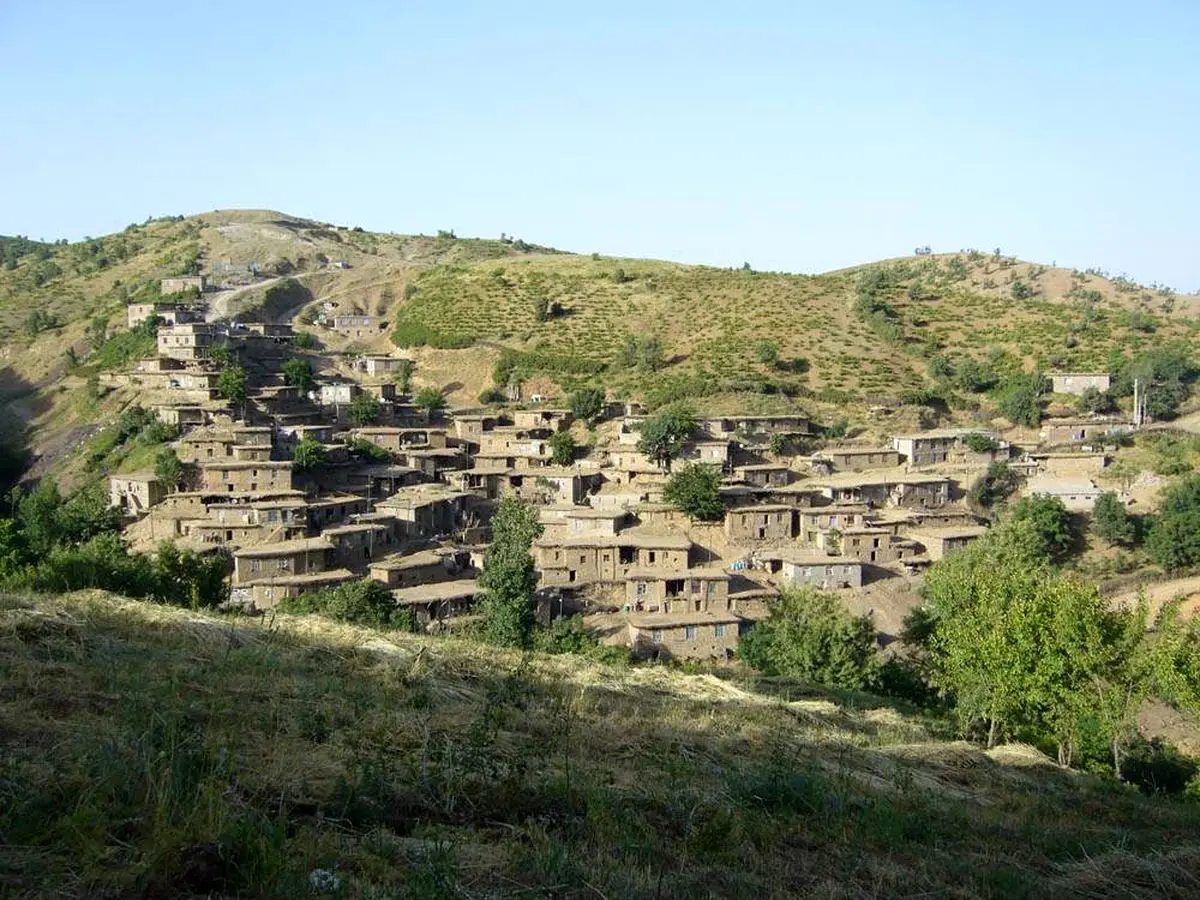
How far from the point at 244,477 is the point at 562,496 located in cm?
1012

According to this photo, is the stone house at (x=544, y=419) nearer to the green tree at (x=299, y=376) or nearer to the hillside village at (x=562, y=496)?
the hillside village at (x=562, y=496)

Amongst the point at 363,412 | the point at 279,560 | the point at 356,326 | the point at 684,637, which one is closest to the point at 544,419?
the point at 363,412

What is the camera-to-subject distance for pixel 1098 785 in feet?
30.5

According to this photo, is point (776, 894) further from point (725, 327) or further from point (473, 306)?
point (473, 306)

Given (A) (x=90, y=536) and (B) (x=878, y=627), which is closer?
(B) (x=878, y=627)

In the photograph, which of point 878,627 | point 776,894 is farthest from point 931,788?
point 878,627

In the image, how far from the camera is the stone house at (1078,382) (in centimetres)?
4716

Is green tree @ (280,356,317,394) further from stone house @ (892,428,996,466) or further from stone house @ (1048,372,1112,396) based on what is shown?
stone house @ (1048,372,1112,396)

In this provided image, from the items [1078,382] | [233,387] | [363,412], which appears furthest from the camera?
[1078,382]

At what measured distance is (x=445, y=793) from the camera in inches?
189

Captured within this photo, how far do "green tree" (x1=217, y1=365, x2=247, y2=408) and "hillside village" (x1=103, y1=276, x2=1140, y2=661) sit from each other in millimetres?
454

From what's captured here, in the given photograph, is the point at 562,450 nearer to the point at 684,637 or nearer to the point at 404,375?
the point at 684,637

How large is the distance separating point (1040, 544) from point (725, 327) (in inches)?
1141

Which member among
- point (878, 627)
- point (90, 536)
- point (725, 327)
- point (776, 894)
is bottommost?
point (878, 627)
